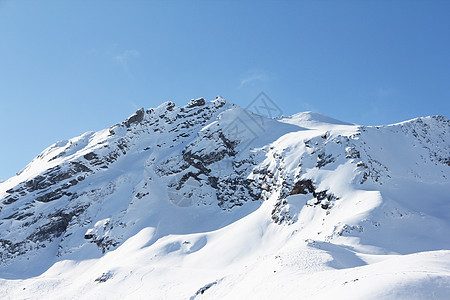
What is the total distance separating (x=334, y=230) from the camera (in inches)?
1336

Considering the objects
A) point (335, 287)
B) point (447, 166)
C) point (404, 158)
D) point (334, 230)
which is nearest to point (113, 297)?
point (334, 230)

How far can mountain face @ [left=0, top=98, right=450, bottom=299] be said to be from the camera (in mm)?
24500

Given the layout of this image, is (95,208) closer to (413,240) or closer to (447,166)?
(413,240)

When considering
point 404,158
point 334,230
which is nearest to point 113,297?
point 334,230

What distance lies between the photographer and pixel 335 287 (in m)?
17.2

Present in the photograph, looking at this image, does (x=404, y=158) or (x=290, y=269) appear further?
(x=404, y=158)

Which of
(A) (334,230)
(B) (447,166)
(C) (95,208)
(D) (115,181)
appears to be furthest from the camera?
(D) (115,181)

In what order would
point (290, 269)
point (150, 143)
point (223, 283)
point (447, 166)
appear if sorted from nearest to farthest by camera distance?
point (290, 269)
point (223, 283)
point (447, 166)
point (150, 143)

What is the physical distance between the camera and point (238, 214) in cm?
5109

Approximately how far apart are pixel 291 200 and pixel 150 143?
42812 mm

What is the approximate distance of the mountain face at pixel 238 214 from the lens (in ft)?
80.4

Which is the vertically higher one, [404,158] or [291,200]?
[404,158]

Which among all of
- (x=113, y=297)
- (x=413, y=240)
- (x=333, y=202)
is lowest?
(x=113, y=297)

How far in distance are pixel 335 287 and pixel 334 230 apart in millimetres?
17672
